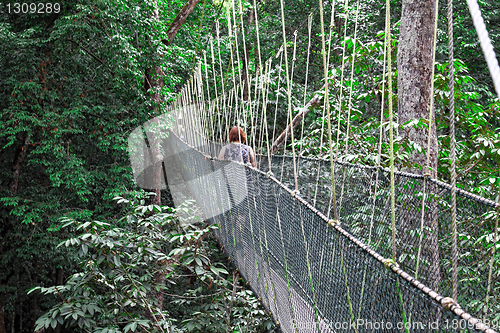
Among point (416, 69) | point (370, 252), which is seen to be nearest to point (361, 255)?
point (370, 252)

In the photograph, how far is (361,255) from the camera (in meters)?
0.85

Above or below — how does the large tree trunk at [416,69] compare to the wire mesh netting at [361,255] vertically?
above

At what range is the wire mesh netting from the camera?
772 mm

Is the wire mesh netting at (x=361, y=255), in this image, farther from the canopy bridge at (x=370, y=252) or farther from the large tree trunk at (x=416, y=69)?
the large tree trunk at (x=416, y=69)

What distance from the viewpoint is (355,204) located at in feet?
5.53

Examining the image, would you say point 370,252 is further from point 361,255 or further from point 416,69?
point 416,69

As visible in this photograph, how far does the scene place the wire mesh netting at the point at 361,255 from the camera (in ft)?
2.53

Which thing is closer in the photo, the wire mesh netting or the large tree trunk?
the wire mesh netting

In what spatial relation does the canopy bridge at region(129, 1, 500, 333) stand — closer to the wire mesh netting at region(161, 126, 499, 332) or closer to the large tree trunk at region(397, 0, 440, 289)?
the wire mesh netting at region(161, 126, 499, 332)

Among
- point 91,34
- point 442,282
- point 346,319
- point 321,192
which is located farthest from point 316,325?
point 91,34

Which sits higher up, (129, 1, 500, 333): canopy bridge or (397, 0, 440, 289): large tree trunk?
(397, 0, 440, 289): large tree trunk

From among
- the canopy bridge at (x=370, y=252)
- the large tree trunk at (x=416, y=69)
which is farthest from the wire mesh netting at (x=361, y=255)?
the large tree trunk at (x=416, y=69)

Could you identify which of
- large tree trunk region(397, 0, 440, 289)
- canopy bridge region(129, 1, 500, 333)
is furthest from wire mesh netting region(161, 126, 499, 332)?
large tree trunk region(397, 0, 440, 289)

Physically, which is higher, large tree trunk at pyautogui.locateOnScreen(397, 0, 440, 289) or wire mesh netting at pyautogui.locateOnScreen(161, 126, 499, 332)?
large tree trunk at pyautogui.locateOnScreen(397, 0, 440, 289)
